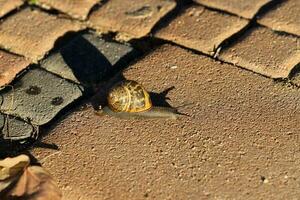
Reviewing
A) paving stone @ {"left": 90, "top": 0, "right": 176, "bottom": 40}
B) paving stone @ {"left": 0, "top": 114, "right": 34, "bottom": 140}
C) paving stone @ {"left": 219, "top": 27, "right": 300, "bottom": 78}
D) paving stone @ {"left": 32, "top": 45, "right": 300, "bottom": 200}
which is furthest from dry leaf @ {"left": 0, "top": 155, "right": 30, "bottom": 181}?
paving stone @ {"left": 219, "top": 27, "right": 300, "bottom": 78}

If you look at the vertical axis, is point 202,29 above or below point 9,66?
above

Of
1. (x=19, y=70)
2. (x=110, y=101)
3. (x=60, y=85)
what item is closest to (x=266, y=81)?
(x=110, y=101)

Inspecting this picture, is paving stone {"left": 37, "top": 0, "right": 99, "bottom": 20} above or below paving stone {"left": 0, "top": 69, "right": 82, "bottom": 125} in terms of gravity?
above

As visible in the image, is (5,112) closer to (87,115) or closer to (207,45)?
(87,115)

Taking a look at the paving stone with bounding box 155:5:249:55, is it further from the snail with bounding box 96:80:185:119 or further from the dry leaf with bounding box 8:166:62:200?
the dry leaf with bounding box 8:166:62:200

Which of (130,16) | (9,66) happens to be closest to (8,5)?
(9,66)

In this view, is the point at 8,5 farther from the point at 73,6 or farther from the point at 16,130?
the point at 16,130

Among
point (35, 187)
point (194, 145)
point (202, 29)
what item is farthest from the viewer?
point (202, 29)
